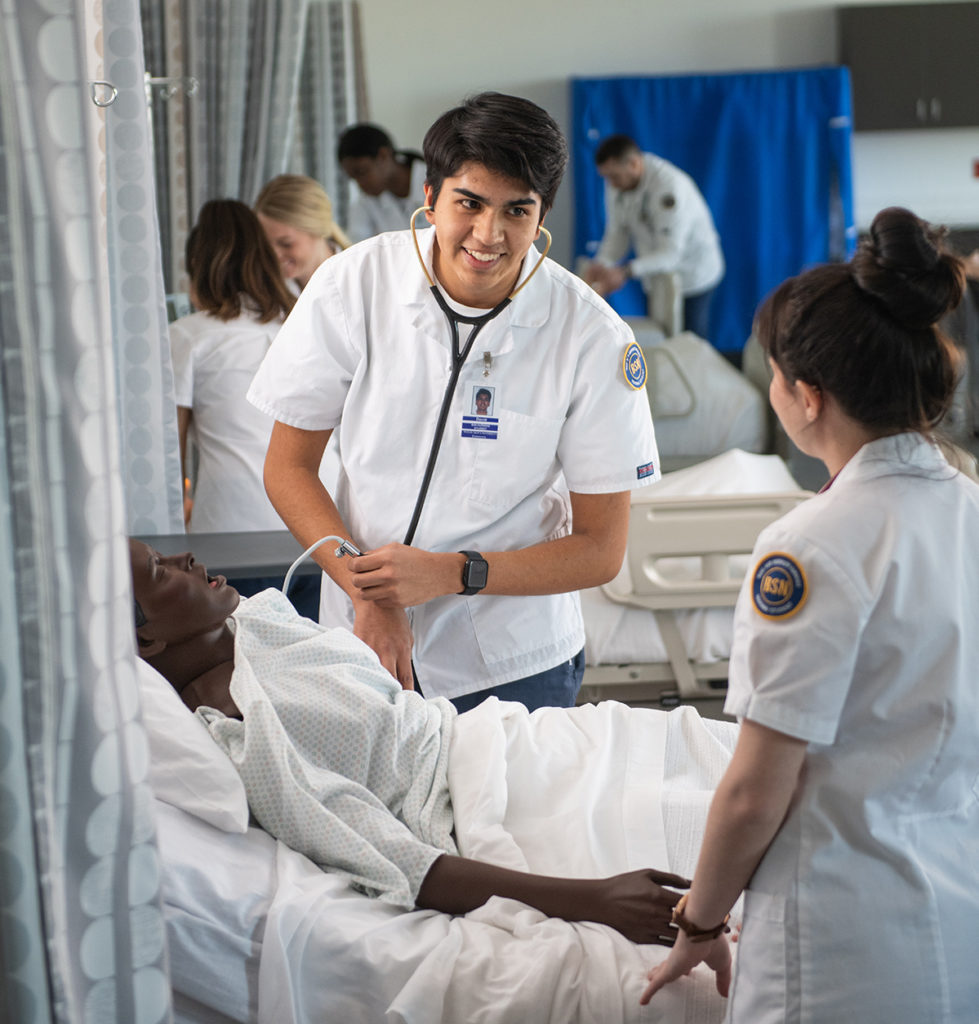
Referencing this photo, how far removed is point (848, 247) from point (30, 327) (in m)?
7.16

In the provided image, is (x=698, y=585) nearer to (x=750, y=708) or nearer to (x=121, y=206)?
(x=121, y=206)

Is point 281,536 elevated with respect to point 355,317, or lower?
lower

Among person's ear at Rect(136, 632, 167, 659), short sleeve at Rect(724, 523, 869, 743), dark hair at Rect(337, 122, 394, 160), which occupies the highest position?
dark hair at Rect(337, 122, 394, 160)

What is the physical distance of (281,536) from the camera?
288cm

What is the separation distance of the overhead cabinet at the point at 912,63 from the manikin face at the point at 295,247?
485 cm

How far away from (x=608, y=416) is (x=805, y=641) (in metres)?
0.91

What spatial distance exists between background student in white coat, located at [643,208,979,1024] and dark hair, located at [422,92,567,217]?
682 millimetres

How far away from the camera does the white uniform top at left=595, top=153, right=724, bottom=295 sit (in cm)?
640

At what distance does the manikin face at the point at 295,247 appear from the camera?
367cm

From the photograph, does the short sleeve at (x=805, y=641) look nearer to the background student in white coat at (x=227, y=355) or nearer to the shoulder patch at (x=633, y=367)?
the shoulder patch at (x=633, y=367)

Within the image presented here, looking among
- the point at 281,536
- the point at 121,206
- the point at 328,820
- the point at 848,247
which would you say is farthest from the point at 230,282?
the point at 848,247

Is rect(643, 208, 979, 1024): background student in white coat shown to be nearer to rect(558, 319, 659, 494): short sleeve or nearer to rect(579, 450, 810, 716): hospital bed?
rect(558, 319, 659, 494): short sleeve

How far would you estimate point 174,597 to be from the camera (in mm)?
1831

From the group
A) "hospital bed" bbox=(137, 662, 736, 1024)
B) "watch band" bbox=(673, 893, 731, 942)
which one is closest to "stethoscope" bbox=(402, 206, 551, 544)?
"hospital bed" bbox=(137, 662, 736, 1024)
